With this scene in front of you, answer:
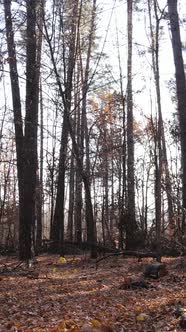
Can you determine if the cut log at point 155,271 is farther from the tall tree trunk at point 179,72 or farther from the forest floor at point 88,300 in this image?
the tall tree trunk at point 179,72

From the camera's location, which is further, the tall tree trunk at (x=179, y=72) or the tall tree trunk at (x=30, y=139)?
the tall tree trunk at (x=179, y=72)

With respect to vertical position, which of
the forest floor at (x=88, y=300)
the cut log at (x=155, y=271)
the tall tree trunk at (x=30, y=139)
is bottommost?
the forest floor at (x=88, y=300)

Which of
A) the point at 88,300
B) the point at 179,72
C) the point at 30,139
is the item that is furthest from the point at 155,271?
the point at 179,72

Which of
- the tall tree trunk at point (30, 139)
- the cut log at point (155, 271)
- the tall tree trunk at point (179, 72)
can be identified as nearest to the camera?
the cut log at point (155, 271)

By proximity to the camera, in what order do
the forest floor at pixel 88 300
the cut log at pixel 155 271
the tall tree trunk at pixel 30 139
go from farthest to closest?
the tall tree trunk at pixel 30 139 → the cut log at pixel 155 271 → the forest floor at pixel 88 300

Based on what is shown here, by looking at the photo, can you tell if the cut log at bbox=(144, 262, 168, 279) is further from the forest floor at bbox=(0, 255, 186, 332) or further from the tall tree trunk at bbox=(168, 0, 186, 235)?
the tall tree trunk at bbox=(168, 0, 186, 235)

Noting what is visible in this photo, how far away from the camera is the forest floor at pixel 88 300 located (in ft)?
15.4

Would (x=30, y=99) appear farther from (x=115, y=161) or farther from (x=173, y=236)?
(x=115, y=161)

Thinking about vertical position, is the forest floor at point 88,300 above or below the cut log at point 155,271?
below

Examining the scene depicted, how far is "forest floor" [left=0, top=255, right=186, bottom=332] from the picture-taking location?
185 inches

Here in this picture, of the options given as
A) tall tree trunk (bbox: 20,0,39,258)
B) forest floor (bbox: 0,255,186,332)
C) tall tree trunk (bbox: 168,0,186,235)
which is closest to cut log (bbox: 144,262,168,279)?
forest floor (bbox: 0,255,186,332)

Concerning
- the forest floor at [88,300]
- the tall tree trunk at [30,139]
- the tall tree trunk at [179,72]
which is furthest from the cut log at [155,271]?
the tall tree trunk at [179,72]

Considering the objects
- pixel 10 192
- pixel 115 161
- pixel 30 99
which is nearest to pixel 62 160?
pixel 30 99

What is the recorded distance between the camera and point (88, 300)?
612 centimetres
